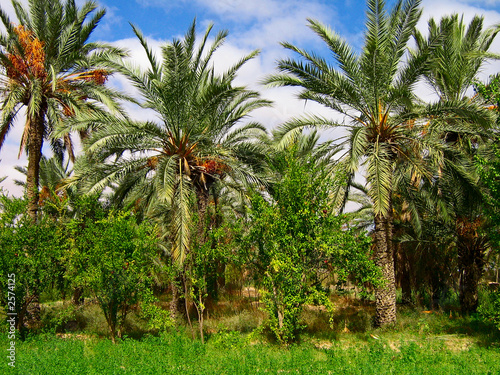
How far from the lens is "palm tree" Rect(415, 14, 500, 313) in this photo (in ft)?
48.0

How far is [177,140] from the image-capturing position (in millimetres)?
14562

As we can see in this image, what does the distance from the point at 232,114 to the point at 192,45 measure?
130 inches

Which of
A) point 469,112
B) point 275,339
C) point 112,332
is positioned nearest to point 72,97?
point 112,332

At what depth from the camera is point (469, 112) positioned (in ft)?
41.3

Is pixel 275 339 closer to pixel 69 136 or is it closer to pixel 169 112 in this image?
pixel 169 112

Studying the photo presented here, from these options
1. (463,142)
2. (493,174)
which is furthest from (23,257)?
(463,142)

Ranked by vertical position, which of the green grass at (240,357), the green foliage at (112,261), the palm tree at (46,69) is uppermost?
the palm tree at (46,69)

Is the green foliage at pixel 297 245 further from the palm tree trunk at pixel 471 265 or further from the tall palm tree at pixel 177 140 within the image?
the palm tree trunk at pixel 471 265

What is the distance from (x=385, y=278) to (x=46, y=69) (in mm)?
13340

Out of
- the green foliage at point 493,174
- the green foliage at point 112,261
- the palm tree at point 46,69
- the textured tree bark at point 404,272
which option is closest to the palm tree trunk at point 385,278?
the green foliage at point 493,174

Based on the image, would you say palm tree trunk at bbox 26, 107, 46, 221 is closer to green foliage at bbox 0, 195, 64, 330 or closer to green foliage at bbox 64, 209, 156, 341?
green foliage at bbox 0, 195, 64, 330

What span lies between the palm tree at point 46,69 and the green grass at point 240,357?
5.87m

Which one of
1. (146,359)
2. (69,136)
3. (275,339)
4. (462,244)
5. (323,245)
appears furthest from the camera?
(462,244)

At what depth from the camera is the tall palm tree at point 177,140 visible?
43.5 feet
